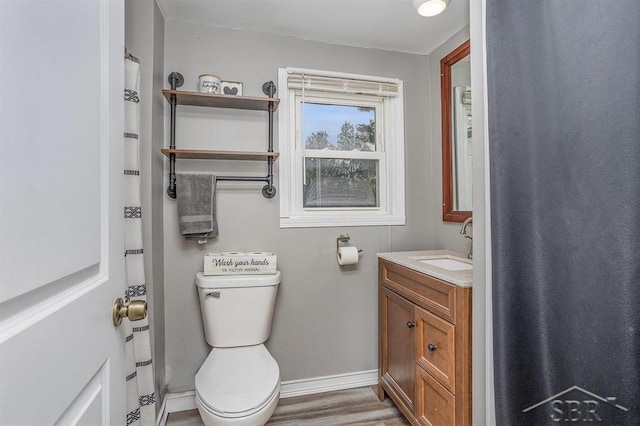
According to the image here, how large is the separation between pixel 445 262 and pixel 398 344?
0.51 m

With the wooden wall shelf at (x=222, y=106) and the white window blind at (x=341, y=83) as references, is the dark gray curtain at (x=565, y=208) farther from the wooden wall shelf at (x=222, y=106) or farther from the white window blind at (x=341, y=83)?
the wooden wall shelf at (x=222, y=106)

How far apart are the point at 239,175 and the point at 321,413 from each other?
56.4 inches

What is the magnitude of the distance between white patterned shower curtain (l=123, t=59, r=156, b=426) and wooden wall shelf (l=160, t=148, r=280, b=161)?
0.34 metres

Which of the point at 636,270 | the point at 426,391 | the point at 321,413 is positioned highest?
the point at 636,270

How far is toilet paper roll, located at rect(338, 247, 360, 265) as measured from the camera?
1.85 meters

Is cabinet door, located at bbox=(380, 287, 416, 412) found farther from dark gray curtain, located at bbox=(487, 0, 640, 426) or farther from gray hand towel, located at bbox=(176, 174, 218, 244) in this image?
gray hand towel, located at bbox=(176, 174, 218, 244)

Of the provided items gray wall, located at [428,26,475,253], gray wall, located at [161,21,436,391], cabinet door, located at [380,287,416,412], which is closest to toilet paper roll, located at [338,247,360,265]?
gray wall, located at [161,21,436,391]

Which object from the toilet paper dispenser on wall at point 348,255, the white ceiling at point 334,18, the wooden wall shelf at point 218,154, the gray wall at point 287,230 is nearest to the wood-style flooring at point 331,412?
the gray wall at point 287,230

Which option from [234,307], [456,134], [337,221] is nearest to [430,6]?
[456,134]

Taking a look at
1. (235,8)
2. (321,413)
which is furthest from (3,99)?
(321,413)

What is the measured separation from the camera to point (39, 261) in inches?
16.1

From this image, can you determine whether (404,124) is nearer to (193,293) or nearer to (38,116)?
(193,293)

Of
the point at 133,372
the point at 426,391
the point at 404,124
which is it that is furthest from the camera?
the point at 404,124

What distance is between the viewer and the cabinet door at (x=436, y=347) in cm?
121
